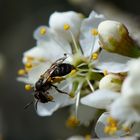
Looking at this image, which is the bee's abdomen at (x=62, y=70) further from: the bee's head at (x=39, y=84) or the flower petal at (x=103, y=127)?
the flower petal at (x=103, y=127)

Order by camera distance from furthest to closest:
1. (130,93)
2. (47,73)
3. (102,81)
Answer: (47,73) < (102,81) < (130,93)

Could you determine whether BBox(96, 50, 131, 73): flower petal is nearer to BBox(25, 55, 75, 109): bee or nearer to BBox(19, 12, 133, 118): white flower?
BBox(19, 12, 133, 118): white flower

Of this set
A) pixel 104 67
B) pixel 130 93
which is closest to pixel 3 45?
pixel 104 67

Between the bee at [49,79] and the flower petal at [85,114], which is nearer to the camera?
the bee at [49,79]

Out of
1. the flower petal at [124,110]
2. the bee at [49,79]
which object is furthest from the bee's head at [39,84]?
the flower petal at [124,110]

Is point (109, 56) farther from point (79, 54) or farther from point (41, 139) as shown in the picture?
point (41, 139)

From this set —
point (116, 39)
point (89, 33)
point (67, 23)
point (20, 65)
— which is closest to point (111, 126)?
point (116, 39)
